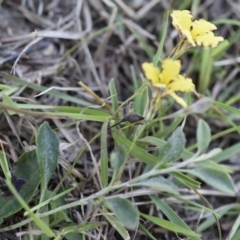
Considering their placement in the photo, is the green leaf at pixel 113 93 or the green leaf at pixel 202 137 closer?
the green leaf at pixel 202 137

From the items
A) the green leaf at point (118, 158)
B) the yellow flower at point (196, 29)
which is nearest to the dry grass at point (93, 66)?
the green leaf at point (118, 158)

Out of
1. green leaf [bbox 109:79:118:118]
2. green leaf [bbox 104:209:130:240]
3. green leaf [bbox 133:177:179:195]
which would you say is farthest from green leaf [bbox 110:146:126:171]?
green leaf [bbox 109:79:118:118]

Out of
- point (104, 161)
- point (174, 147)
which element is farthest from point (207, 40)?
point (104, 161)

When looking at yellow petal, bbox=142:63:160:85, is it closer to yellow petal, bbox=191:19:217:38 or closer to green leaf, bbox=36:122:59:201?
yellow petal, bbox=191:19:217:38

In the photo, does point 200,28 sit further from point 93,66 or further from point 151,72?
point 93,66

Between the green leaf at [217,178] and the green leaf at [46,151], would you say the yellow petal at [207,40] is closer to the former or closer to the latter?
the green leaf at [217,178]

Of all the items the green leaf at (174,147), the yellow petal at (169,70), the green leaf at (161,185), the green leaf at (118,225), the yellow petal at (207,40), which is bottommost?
the green leaf at (118,225)

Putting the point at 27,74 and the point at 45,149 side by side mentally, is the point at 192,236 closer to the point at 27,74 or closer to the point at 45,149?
the point at 45,149
